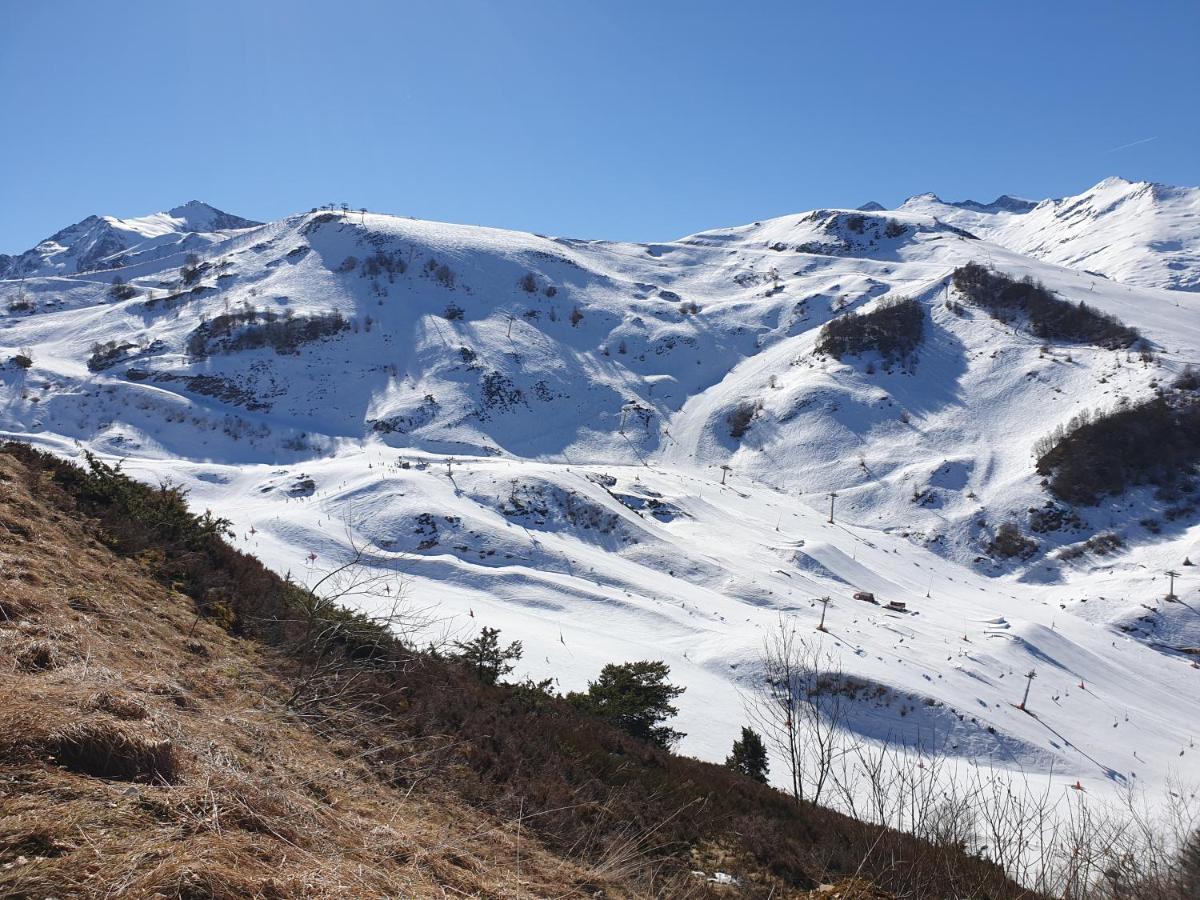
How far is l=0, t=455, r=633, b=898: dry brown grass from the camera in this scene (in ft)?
9.33

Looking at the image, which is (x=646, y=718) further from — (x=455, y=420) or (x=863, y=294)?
(x=863, y=294)

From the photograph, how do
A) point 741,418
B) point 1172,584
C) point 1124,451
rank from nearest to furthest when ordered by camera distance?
point 1172,584 → point 1124,451 → point 741,418

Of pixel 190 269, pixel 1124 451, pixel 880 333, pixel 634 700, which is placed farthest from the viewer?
pixel 190 269

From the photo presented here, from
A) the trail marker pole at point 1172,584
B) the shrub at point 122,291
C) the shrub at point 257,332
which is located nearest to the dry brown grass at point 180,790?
the trail marker pole at point 1172,584

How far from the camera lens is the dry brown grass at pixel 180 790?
2844 millimetres

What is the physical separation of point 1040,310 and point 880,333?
21.6 meters

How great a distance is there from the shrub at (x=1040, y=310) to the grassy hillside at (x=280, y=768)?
9108cm

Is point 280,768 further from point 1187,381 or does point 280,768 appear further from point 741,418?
point 1187,381

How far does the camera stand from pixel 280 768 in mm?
4898

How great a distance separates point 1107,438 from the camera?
195 ft

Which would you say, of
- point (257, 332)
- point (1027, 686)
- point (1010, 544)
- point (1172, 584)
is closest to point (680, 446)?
point (1010, 544)

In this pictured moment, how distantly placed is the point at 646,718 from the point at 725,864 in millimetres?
8271

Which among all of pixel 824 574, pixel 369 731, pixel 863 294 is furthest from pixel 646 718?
pixel 863 294

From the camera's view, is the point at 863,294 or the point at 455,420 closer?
the point at 455,420
